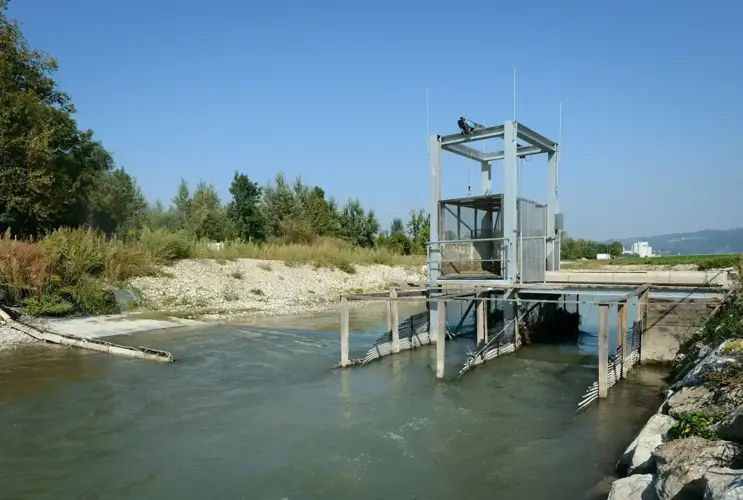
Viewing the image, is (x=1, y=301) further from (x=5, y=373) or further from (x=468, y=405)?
(x=468, y=405)

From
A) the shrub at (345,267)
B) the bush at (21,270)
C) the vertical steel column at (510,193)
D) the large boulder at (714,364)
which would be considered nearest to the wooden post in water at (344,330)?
the vertical steel column at (510,193)

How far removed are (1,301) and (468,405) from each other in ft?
51.6

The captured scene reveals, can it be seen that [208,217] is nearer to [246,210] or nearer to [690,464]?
[246,210]

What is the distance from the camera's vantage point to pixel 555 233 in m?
17.5

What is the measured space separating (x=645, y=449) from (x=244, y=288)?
20984mm

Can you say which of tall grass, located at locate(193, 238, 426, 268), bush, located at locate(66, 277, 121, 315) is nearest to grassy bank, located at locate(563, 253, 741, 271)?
tall grass, located at locate(193, 238, 426, 268)

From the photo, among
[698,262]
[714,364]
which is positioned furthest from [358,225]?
[714,364]

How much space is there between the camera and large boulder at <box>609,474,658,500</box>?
5320 mm

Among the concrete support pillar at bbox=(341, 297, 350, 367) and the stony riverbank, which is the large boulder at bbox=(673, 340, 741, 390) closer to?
the concrete support pillar at bbox=(341, 297, 350, 367)

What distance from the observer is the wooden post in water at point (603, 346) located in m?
9.96

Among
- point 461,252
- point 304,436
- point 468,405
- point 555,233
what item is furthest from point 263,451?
point 555,233

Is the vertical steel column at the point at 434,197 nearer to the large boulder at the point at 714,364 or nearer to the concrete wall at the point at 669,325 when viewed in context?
the concrete wall at the point at 669,325

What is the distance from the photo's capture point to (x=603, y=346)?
10141 millimetres

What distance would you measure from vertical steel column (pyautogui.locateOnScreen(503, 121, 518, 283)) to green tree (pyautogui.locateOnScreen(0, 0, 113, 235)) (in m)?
18.5
